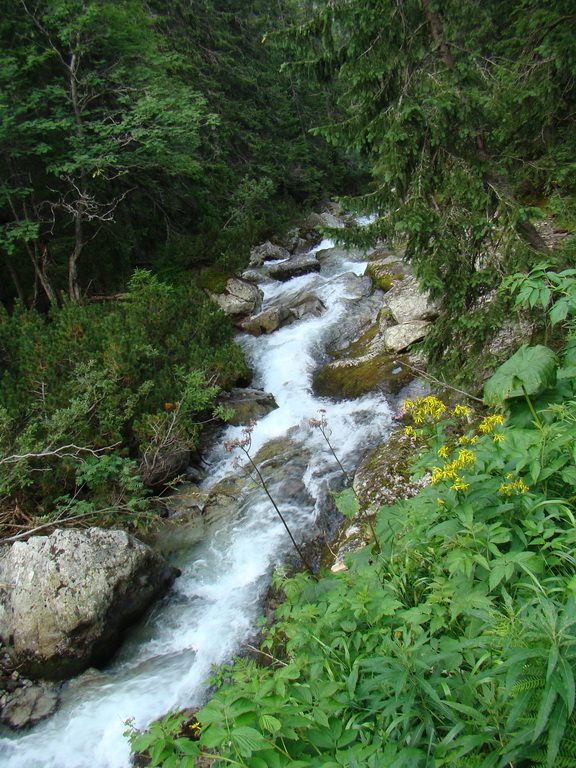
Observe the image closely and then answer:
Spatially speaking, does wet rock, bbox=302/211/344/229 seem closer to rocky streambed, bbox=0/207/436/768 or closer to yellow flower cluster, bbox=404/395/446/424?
rocky streambed, bbox=0/207/436/768

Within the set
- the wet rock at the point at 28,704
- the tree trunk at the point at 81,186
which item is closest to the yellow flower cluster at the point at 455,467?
the wet rock at the point at 28,704

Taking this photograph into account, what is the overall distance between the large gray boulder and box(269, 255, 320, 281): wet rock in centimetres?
1189

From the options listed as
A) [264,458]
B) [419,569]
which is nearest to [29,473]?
[264,458]

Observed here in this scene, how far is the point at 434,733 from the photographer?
1.44 m

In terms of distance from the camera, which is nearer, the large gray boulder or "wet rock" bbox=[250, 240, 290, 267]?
the large gray boulder

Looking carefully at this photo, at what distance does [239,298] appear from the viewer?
512 inches

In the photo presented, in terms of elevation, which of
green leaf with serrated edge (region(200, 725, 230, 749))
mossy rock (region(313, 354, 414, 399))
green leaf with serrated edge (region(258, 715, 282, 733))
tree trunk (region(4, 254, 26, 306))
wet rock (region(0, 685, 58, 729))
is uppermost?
green leaf with serrated edge (region(200, 725, 230, 749))

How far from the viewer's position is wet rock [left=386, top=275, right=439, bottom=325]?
824 cm

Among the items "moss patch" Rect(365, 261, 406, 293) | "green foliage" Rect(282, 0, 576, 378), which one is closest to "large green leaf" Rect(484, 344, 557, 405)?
"green foliage" Rect(282, 0, 576, 378)

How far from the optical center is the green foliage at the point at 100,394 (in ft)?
19.3

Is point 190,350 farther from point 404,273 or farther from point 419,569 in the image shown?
point 419,569

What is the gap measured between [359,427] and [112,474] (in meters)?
3.90

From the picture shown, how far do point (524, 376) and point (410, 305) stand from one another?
6543 mm

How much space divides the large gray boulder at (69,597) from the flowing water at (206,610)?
0.28 metres
